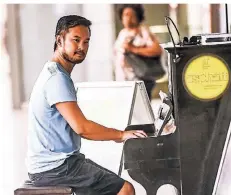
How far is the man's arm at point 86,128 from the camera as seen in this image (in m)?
1.15

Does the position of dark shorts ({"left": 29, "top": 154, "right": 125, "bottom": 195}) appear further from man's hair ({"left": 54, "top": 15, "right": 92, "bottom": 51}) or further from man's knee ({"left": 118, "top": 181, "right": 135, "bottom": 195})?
man's hair ({"left": 54, "top": 15, "right": 92, "bottom": 51})

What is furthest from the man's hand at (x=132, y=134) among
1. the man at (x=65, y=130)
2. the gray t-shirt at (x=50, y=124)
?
the gray t-shirt at (x=50, y=124)

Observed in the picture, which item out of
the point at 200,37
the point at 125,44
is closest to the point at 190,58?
the point at 200,37

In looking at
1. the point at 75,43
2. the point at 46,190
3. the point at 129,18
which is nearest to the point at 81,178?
the point at 46,190

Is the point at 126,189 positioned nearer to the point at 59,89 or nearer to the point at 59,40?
the point at 59,89

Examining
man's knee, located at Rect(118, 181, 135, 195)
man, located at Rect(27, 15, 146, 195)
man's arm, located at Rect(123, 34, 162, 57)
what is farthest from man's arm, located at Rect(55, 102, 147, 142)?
man's arm, located at Rect(123, 34, 162, 57)

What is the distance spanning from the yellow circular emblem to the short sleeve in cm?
27

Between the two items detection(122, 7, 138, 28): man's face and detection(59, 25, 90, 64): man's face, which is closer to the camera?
detection(59, 25, 90, 64): man's face

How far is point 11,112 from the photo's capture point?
1248mm

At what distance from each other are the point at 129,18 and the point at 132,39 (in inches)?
2.2

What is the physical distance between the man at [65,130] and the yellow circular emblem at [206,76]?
0.54ft

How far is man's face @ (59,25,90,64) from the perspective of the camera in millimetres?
1173

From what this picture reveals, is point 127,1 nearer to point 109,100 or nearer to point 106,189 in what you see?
point 109,100

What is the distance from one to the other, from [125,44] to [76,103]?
0.23m
